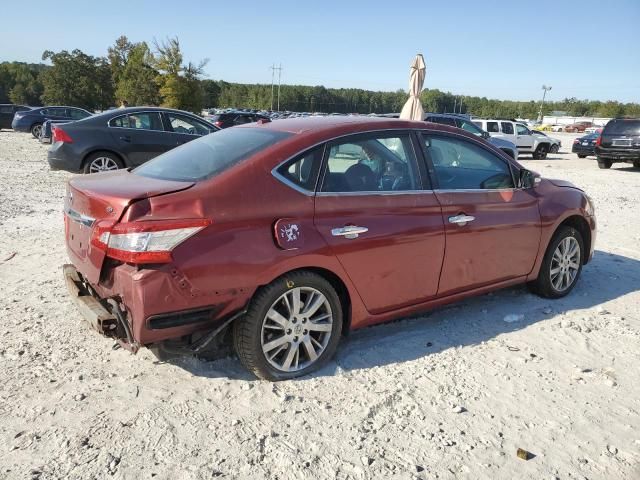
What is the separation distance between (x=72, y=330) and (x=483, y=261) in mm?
3185

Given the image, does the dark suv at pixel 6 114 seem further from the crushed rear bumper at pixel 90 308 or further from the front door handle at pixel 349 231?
the front door handle at pixel 349 231

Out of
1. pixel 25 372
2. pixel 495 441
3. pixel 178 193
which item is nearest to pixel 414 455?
pixel 495 441

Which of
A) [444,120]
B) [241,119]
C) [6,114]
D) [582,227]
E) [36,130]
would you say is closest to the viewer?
[582,227]

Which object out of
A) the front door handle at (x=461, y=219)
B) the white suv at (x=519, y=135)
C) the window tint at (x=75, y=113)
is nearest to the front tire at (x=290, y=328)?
the front door handle at (x=461, y=219)

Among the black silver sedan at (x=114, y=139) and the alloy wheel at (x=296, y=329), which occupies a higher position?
the black silver sedan at (x=114, y=139)

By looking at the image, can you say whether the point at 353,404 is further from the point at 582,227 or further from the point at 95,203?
the point at 582,227

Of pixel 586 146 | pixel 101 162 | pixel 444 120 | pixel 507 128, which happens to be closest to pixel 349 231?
pixel 101 162

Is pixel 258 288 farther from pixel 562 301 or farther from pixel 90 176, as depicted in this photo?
pixel 562 301

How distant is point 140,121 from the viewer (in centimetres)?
1029

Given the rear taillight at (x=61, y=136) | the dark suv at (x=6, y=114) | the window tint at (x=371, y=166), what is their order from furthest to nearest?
1. the dark suv at (x=6, y=114)
2. the rear taillight at (x=61, y=136)
3. the window tint at (x=371, y=166)

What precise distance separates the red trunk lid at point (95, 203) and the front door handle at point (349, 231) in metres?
0.93

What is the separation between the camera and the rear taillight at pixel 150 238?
2.85 metres

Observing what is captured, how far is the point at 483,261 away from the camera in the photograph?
168 inches

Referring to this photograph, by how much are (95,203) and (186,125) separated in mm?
7953
